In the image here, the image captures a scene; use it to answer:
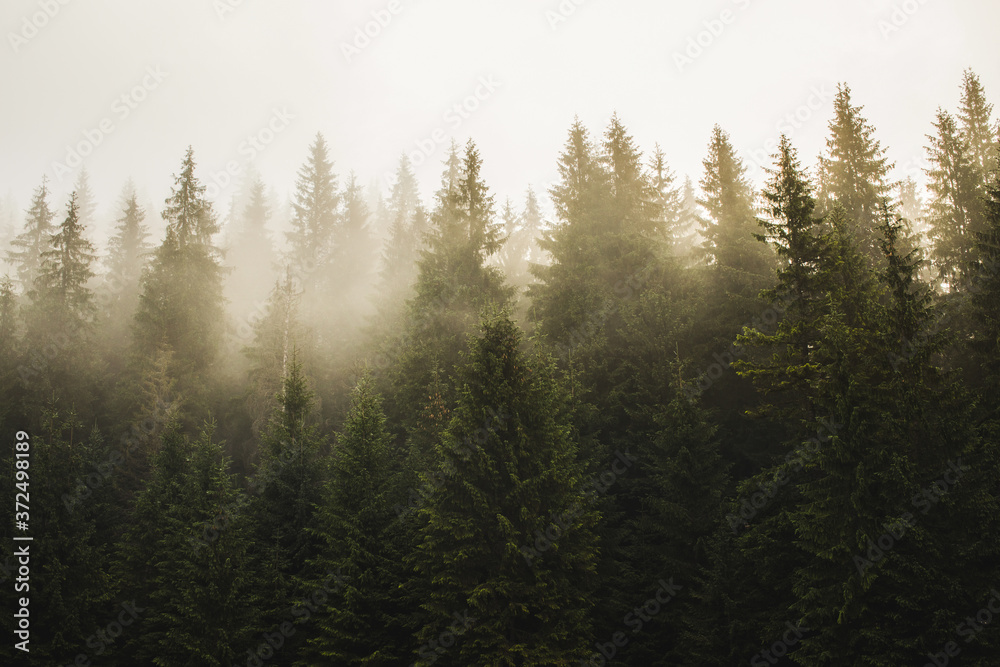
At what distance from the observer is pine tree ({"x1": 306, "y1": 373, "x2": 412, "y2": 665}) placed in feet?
52.2

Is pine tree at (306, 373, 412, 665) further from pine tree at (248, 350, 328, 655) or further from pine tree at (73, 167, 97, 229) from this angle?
pine tree at (73, 167, 97, 229)

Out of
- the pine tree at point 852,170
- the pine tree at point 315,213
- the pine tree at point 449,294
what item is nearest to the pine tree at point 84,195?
the pine tree at point 315,213

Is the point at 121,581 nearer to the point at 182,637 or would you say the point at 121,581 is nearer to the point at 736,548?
the point at 182,637

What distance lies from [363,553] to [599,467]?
10.5 m

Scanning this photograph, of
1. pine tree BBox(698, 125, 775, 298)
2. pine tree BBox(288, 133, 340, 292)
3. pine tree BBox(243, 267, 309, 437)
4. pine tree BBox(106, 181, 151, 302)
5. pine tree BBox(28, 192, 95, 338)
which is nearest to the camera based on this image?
pine tree BBox(698, 125, 775, 298)

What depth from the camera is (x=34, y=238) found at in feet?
176

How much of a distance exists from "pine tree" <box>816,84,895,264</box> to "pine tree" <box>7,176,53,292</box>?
6397 cm

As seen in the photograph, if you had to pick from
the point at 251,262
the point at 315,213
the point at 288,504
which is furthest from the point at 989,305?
the point at 251,262

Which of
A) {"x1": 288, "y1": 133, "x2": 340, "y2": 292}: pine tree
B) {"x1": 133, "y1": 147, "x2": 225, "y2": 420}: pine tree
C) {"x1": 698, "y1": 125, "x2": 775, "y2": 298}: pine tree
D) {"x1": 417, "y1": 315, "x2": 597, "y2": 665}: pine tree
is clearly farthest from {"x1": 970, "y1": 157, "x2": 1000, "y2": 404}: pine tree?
{"x1": 288, "y1": 133, "x2": 340, "y2": 292}: pine tree

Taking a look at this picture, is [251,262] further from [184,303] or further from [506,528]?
[506,528]

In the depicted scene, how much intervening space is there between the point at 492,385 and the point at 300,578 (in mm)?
9628

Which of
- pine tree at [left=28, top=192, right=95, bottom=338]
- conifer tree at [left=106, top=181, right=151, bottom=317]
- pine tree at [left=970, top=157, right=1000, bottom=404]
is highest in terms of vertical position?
conifer tree at [left=106, top=181, right=151, bottom=317]

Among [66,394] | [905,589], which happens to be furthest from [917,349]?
[66,394]

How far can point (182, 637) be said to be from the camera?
15586 mm
